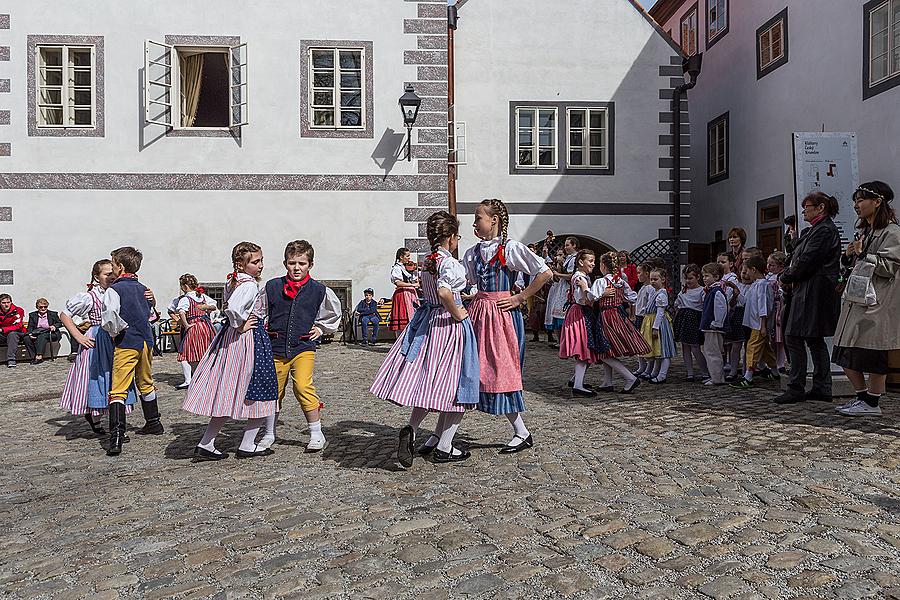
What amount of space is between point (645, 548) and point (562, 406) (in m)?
4.27

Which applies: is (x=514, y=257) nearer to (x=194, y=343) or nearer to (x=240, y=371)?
(x=240, y=371)

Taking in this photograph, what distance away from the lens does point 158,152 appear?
1538cm

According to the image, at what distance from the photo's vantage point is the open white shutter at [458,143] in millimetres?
17219

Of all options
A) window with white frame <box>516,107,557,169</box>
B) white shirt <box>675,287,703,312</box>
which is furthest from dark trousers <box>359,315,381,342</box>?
white shirt <box>675,287,703,312</box>

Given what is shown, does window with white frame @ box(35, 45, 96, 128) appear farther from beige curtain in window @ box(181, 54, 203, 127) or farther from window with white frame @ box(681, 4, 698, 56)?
window with white frame @ box(681, 4, 698, 56)

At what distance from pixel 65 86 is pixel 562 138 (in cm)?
942

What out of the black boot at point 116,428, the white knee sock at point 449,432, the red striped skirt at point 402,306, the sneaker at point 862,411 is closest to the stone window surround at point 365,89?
the red striped skirt at point 402,306

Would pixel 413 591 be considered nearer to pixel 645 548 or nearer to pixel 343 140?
pixel 645 548

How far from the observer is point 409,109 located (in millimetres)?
15617

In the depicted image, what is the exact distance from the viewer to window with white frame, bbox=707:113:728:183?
61.1ft

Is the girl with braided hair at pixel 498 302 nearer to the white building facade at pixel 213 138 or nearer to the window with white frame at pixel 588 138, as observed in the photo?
the white building facade at pixel 213 138

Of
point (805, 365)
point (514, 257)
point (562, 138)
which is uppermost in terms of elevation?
point (562, 138)

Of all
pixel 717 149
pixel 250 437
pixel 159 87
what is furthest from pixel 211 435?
pixel 717 149

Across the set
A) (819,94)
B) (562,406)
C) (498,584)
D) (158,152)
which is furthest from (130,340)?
(819,94)
